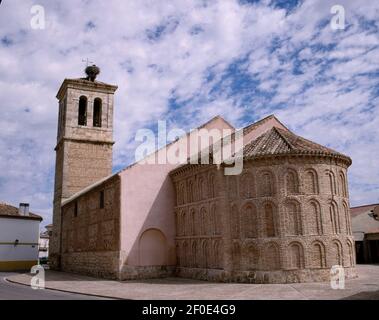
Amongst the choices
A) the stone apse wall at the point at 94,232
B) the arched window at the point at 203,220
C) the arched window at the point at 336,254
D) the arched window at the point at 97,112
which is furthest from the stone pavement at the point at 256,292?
the arched window at the point at 97,112

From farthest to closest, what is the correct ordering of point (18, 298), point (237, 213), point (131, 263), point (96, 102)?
point (96, 102) → point (131, 263) → point (237, 213) → point (18, 298)

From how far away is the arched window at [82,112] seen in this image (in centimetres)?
3755

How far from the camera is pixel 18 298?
14.6 meters

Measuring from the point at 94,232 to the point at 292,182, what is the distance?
49.6 feet

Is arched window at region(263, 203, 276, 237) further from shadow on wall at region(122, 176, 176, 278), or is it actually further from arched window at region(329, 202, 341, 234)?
shadow on wall at region(122, 176, 176, 278)

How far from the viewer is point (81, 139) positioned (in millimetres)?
36469

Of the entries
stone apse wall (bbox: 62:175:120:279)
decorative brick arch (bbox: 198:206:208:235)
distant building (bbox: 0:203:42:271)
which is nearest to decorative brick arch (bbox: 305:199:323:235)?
decorative brick arch (bbox: 198:206:208:235)

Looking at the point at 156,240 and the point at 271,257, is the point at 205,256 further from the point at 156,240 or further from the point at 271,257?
the point at 271,257

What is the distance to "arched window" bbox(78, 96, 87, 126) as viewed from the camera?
3755 cm

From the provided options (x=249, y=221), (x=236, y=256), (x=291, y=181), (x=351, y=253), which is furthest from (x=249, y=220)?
(x=351, y=253)
